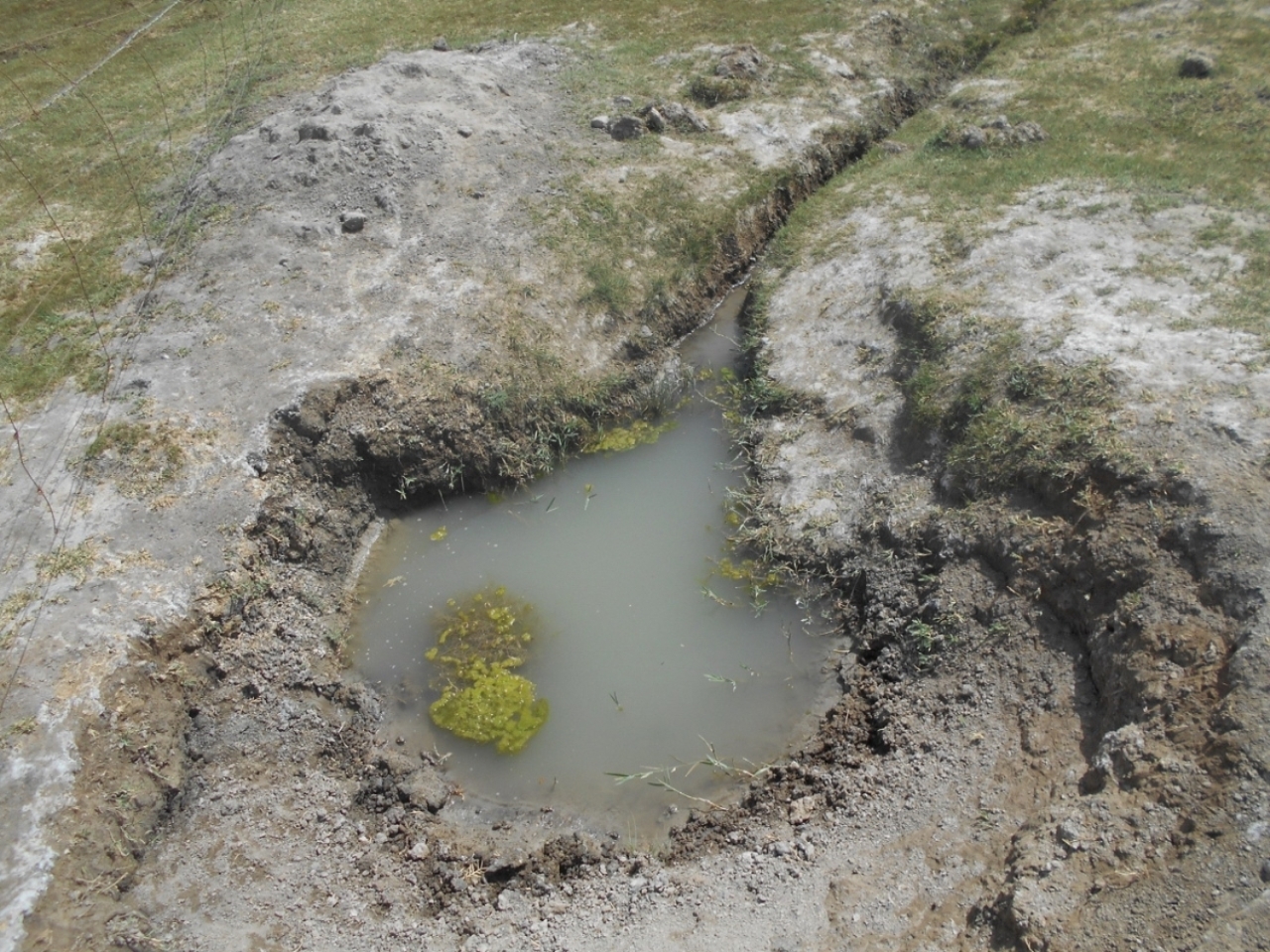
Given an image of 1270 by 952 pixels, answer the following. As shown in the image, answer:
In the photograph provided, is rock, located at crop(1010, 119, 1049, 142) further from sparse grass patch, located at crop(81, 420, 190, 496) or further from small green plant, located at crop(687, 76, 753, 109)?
sparse grass patch, located at crop(81, 420, 190, 496)

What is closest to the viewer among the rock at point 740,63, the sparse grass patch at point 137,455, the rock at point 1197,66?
the sparse grass patch at point 137,455

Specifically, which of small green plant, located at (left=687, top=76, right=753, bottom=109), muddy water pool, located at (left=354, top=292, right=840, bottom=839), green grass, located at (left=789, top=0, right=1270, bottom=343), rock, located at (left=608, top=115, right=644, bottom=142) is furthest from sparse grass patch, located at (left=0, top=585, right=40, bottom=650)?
small green plant, located at (left=687, top=76, right=753, bottom=109)

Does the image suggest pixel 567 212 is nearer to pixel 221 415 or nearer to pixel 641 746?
pixel 221 415

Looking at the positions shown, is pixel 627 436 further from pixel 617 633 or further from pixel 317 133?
pixel 317 133

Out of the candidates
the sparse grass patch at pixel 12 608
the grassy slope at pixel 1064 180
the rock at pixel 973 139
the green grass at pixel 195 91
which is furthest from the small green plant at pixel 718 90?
the sparse grass patch at pixel 12 608

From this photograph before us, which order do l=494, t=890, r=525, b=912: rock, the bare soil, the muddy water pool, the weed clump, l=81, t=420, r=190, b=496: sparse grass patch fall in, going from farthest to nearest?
l=81, t=420, r=190, b=496: sparse grass patch < the weed clump < the muddy water pool < l=494, t=890, r=525, b=912: rock < the bare soil

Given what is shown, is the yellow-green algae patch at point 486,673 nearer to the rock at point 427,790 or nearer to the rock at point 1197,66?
the rock at point 427,790

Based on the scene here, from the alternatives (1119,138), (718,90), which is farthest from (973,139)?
(718,90)
